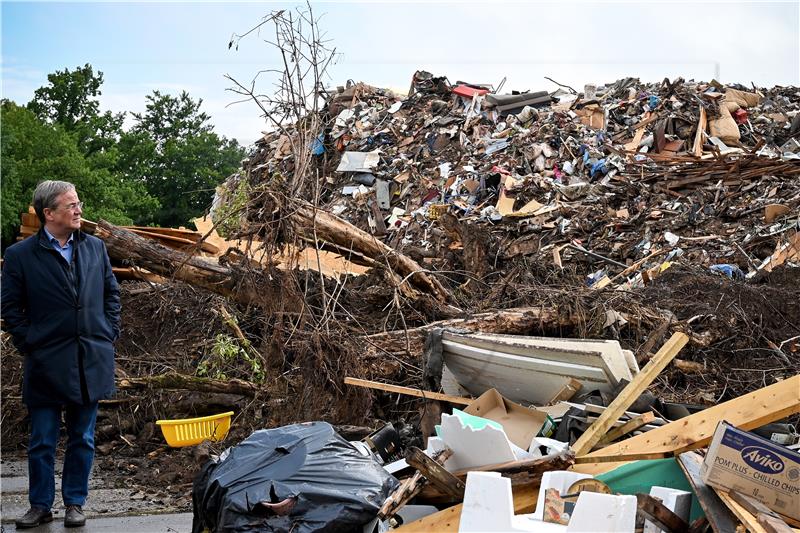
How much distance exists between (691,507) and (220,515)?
193cm

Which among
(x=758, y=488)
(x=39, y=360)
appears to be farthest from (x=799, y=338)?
(x=39, y=360)

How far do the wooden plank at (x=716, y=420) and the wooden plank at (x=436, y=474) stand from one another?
565mm

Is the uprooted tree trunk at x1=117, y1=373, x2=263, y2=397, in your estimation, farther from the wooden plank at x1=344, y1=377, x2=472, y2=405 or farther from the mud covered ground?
the wooden plank at x1=344, y1=377, x2=472, y2=405

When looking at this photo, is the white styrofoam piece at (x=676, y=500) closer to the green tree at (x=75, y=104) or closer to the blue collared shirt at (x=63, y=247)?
the blue collared shirt at (x=63, y=247)

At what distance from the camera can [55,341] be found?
4.14 metres

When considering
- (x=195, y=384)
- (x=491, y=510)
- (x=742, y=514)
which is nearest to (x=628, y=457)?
(x=742, y=514)

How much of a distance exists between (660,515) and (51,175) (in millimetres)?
29846

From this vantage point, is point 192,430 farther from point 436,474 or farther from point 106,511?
point 436,474

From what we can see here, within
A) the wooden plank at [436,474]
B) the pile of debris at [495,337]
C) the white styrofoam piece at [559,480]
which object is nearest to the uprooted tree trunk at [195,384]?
the pile of debris at [495,337]

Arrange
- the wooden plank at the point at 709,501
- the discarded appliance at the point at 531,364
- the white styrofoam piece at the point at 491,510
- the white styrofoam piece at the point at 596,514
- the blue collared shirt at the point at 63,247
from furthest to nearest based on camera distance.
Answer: the discarded appliance at the point at 531,364
the blue collared shirt at the point at 63,247
the wooden plank at the point at 709,501
the white styrofoam piece at the point at 491,510
the white styrofoam piece at the point at 596,514

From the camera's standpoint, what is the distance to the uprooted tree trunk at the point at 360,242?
5.27 metres

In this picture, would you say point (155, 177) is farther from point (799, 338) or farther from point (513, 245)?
point (799, 338)

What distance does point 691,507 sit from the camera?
125 inches

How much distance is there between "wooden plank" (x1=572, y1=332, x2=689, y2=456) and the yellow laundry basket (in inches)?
118
